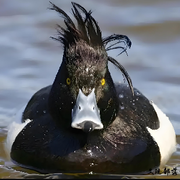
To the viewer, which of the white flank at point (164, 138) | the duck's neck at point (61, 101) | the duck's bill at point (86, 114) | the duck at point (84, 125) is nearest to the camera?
the duck's bill at point (86, 114)

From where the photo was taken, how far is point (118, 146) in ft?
20.6

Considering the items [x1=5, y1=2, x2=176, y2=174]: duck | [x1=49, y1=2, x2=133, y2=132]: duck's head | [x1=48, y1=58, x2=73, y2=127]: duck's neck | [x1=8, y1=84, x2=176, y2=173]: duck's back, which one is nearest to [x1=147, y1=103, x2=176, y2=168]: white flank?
[x1=5, y1=2, x2=176, y2=174]: duck

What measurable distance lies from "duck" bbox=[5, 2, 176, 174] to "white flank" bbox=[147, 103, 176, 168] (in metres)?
0.03

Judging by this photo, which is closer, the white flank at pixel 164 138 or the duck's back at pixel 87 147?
the duck's back at pixel 87 147

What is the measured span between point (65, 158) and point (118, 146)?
1.88 ft

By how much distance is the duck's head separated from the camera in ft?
18.6


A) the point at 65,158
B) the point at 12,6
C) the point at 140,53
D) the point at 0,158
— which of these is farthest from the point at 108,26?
the point at 65,158

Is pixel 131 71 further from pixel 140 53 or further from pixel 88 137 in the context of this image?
A: pixel 88 137

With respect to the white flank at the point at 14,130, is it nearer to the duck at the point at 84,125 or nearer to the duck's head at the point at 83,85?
the duck at the point at 84,125

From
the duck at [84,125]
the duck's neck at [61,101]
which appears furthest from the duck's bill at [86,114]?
the duck's neck at [61,101]

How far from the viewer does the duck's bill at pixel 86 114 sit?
18.2 feet

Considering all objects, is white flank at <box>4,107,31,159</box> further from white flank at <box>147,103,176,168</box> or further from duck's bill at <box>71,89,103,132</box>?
white flank at <box>147,103,176,168</box>

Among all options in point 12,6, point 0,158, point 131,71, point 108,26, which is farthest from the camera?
point 12,6

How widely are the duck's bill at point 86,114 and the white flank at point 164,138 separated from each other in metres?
1.25
